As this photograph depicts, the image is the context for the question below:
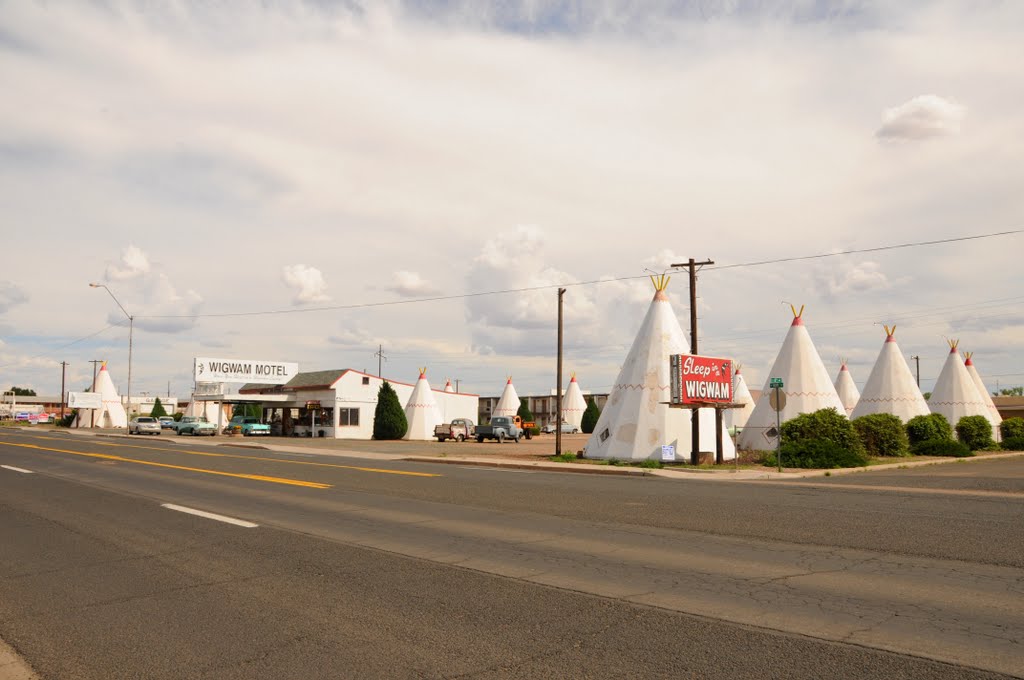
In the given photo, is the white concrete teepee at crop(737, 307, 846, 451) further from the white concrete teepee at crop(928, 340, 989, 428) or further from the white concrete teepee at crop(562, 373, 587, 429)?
the white concrete teepee at crop(562, 373, 587, 429)

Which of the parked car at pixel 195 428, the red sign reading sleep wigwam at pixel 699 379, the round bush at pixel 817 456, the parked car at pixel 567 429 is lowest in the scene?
the parked car at pixel 567 429

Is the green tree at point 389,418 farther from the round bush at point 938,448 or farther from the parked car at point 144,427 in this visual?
the round bush at point 938,448

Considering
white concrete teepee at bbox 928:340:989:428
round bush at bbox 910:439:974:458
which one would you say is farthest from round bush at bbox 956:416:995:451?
round bush at bbox 910:439:974:458

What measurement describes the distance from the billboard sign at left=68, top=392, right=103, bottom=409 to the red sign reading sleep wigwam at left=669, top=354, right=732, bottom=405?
240ft

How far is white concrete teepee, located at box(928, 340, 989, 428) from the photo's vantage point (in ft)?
140

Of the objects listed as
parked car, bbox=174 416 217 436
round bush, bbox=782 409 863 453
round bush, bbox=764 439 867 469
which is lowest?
parked car, bbox=174 416 217 436

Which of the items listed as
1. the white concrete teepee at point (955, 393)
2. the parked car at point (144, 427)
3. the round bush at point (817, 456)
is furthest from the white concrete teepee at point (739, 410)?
the parked car at point (144, 427)

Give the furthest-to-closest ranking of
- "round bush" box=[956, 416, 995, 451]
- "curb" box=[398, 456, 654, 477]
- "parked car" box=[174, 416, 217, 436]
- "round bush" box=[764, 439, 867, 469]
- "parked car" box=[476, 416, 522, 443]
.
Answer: "parked car" box=[174, 416, 217, 436]
"parked car" box=[476, 416, 522, 443]
"round bush" box=[956, 416, 995, 451]
"round bush" box=[764, 439, 867, 469]
"curb" box=[398, 456, 654, 477]

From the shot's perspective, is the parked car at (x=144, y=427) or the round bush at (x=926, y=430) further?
the parked car at (x=144, y=427)

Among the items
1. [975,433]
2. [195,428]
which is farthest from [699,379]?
[195,428]

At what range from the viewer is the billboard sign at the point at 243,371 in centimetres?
5547

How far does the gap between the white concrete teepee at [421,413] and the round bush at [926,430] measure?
98.7 ft

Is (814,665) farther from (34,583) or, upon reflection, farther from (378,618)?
(34,583)

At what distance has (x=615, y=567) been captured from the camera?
24.9 ft
